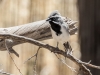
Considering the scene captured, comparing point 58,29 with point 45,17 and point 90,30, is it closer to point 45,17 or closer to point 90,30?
point 45,17

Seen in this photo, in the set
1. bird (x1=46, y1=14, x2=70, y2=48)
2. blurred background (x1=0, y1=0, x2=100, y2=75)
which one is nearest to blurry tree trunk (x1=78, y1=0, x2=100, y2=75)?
blurred background (x1=0, y1=0, x2=100, y2=75)

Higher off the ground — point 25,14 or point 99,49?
point 25,14

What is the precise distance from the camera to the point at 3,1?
3.33 meters

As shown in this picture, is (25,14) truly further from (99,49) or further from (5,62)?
(99,49)

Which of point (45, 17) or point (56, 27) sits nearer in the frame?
point (56, 27)

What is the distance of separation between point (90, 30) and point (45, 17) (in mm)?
675

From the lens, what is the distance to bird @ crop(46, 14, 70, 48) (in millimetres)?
2221

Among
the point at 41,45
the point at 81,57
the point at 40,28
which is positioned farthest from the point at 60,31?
the point at 81,57

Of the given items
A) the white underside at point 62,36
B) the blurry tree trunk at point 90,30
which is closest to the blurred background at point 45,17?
the blurry tree trunk at point 90,30

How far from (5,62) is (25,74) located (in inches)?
10.2

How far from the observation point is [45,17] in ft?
11.5

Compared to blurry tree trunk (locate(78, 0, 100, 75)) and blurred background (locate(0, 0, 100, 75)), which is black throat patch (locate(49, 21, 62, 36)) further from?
blurry tree trunk (locate(78, 0, 100, 75))

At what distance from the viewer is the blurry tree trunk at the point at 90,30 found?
3802 millimetres

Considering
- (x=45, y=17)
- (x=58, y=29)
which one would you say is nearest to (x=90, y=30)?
(x=45, y=17)
